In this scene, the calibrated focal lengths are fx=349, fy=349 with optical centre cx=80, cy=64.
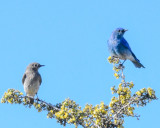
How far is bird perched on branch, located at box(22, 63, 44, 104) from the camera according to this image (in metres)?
9.96

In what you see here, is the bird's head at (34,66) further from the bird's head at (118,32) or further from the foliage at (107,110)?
the foliage at (107,110)

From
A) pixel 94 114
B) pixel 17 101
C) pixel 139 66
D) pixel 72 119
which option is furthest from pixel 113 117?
pixel 139 66

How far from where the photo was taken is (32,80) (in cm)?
1009

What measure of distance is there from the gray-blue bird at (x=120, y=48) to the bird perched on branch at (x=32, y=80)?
2.28m

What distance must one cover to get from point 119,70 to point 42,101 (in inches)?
56.7

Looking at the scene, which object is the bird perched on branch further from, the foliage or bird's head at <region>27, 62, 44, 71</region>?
the foliage

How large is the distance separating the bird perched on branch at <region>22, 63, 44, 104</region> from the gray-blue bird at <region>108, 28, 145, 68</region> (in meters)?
2.28

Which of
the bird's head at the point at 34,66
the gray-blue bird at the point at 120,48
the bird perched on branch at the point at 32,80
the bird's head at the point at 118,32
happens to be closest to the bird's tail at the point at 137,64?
the gray-blue bird at the point at 120,48

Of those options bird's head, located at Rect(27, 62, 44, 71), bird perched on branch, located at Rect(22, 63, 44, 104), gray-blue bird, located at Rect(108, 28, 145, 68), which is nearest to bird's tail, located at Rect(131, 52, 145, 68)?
gray-blue bird, located at Rect(108, 28, 145, 68)

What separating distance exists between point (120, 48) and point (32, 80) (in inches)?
106

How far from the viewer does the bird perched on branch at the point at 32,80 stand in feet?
32.7

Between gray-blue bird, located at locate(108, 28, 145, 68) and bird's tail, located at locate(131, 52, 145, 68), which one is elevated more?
gray-blue bird, located at locate(108, 28, 145, 68)

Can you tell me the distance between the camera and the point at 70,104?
17.1 feet

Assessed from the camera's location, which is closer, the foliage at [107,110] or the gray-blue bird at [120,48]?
the foliage at [107,110]
